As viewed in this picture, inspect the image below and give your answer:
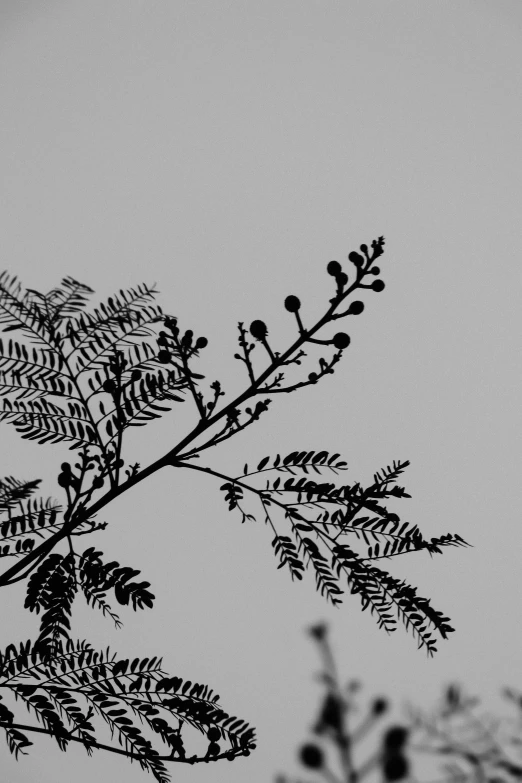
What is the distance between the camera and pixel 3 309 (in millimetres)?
1923

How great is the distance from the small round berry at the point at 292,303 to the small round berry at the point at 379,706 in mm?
1188

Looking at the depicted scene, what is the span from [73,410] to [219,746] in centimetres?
122

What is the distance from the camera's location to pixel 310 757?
1.37m

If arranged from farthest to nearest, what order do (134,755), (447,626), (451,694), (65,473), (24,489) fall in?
1. (451,694)
2. (447,626)
3. (134,755)
4. (65,473)
5. (24,489)

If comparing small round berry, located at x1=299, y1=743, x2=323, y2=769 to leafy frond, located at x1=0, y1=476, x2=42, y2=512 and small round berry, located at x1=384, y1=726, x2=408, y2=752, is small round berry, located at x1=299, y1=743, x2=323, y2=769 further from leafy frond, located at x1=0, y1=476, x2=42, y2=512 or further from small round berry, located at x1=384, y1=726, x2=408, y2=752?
leafy frond, located at x1=0, y1=476, x2=42, y2=512

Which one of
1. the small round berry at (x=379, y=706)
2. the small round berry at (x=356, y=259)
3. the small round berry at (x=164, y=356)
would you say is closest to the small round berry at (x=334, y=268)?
the small round berry at (x=356, y=259)

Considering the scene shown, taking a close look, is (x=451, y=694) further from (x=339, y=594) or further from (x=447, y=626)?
(x=339, y=594)

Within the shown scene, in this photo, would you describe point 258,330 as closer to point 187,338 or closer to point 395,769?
point 187,338

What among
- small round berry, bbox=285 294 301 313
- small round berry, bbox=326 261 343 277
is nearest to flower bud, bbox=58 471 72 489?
small round berry, bbox=285 294 301 313

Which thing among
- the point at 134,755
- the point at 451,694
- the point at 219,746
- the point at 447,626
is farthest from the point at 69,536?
the point at 451,694

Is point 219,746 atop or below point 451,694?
atop

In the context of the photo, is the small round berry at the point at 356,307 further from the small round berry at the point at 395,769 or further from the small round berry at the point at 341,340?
the small round berry at the point at 395,769

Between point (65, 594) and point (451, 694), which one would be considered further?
point (451, 694)

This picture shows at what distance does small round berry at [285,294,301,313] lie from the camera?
71.9 inches
